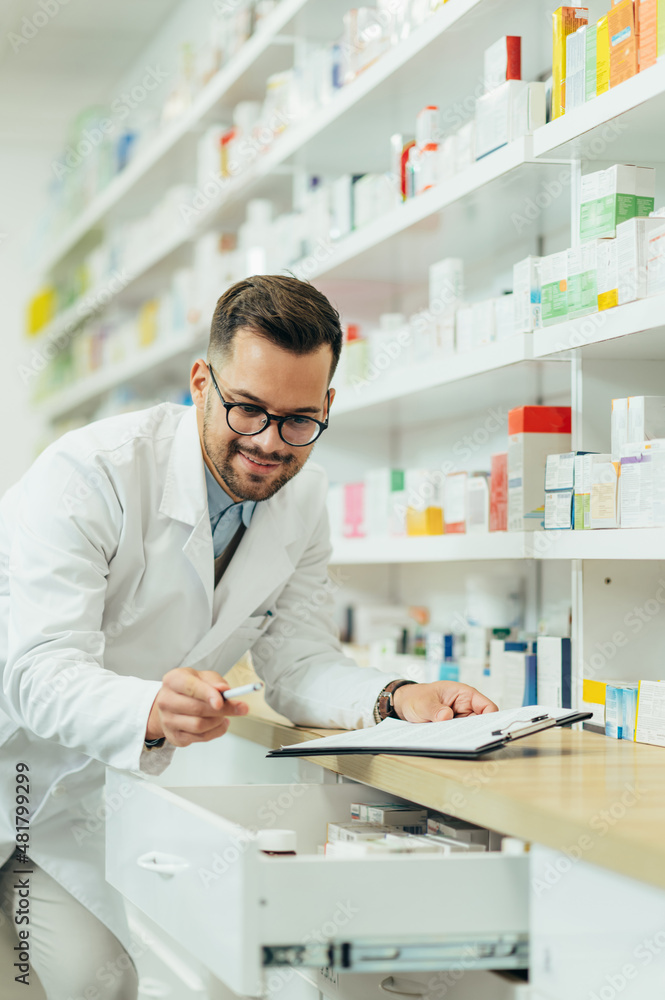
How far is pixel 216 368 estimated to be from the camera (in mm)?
1701

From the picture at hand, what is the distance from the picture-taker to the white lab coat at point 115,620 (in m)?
1.47

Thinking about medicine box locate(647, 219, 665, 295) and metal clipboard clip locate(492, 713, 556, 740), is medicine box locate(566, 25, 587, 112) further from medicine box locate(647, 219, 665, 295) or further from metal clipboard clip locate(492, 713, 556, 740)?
metal clipboard clip locate(492, 713, 556, 740)

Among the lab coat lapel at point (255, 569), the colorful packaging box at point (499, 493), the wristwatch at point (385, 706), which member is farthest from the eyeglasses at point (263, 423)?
the colorful packaging box at point (499, 493)

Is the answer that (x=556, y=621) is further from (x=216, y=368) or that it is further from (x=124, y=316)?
(x=124, y=316)

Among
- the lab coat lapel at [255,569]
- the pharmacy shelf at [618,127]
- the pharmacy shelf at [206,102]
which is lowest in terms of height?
the lab coat lapel at [255,569]

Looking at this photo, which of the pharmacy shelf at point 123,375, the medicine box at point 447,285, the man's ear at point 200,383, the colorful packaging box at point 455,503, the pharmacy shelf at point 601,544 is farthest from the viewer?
the pharmacy shelf at point 123,375

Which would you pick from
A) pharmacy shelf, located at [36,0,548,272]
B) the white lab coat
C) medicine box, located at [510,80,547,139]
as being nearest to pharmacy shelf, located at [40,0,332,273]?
pharmacy shelf, located at [36,0,548,272]

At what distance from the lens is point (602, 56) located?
5.54 ft

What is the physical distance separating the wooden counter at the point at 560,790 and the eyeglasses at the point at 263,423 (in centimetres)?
50

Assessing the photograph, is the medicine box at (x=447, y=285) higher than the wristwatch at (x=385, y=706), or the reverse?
the medicine box at (x=447, y=285)

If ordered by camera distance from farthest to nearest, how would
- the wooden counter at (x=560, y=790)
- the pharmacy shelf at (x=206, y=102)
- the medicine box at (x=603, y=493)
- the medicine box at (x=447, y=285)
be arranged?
the pharmacy shelf at (x=206, y=102)
the medicine box at (x=447, y=285)
the medicine box at (x=603, y=493)
the wooden counter at (x=560, y=790)

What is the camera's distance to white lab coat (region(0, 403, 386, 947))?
4.82 feet

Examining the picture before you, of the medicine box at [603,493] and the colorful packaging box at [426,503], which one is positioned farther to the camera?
the colorful packaging box at [426,503]

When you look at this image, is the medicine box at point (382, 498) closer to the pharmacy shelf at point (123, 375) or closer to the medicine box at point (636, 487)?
the medicine box at point (636, 487)
